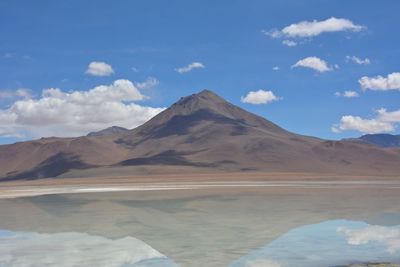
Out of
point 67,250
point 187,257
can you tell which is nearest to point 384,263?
point 187,257

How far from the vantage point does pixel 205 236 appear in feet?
71.2

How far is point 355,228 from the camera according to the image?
2352 cm

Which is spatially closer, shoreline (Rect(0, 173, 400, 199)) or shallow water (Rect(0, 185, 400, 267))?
shallow water (Rect(0, 185, 400, 267))

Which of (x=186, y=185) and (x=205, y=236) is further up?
(x=186, y=185)

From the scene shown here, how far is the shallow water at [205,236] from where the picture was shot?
55.1 ft

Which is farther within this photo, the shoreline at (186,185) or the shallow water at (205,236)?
the shoreline at (186,185)

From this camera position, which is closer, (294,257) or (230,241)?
(294,257)

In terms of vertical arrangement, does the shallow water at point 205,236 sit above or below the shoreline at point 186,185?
below

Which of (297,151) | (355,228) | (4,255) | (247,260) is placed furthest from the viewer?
(297,151)

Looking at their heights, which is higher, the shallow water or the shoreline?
the shoreline

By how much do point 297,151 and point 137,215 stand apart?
165m

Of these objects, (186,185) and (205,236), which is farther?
(186,185)

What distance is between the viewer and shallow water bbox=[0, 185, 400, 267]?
16781 mm

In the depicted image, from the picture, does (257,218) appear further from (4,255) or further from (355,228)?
(4,255)
